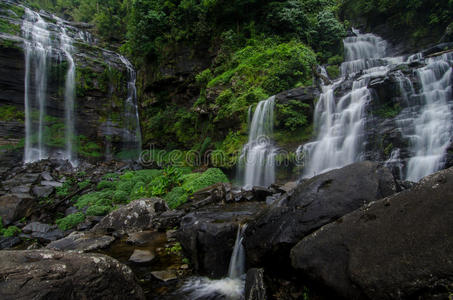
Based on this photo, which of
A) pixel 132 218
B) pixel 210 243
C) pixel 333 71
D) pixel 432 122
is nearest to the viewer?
pixel 210 243

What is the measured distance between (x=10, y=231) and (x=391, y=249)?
32.3ft

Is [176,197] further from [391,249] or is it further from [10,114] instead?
[10,114]

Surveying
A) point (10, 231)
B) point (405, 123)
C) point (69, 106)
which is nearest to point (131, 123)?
point (69, 106)

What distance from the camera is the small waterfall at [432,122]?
20.4ft

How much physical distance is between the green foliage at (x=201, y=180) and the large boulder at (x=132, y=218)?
1.27 m

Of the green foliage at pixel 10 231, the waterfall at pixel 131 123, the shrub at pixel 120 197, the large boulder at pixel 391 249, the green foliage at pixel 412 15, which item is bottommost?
the green foliage at pixel 10 231

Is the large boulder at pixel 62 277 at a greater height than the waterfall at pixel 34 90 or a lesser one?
lesser

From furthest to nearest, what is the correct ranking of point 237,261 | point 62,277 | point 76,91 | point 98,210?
point 76,91
point 98,210
point 237,261
point 62,277

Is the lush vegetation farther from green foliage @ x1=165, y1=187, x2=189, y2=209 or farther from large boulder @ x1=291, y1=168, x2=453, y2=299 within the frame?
large boulder @ x1=291, y1=168, x2=453, y2=299

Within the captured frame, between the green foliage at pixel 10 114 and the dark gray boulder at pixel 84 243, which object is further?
the green foliage at pixel 10 114

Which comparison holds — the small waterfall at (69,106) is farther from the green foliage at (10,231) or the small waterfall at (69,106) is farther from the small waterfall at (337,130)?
the small waterfall at (337,130)

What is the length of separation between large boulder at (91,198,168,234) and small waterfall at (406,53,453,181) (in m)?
7.02

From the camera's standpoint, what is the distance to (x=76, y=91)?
19328 millimetres

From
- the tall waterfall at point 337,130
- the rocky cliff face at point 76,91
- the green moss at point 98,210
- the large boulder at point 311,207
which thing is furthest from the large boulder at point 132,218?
the rocky cliff face at point 76,91
